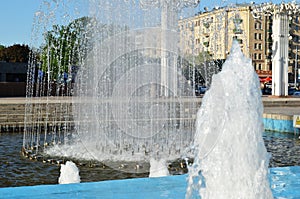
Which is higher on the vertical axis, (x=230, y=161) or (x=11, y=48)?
(x=11, y=48)

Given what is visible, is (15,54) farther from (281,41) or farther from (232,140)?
(232,140)

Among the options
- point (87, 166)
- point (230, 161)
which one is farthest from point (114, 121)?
point (230, 161)

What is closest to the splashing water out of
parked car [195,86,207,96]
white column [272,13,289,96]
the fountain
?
the fountain

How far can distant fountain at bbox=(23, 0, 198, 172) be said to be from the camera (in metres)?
11.3

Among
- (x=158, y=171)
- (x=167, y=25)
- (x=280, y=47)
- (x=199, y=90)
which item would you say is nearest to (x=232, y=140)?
(x=158, y=171)

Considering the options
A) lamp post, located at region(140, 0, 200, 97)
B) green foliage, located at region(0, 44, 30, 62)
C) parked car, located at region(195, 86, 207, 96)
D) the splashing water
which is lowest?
the splashing water

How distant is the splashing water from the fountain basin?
1.03m

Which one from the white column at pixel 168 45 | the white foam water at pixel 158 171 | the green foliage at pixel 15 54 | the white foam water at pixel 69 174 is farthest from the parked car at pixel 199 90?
the green foliage at pixel 15 54

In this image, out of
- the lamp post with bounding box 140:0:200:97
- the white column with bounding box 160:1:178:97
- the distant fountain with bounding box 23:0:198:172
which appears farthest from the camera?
the white column with bounding box 160:1:178:97

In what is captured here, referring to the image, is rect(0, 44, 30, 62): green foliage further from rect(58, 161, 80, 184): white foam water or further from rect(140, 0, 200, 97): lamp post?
rect(58, 161, 80, 184): white foam water

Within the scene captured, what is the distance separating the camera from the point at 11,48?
5688 cm

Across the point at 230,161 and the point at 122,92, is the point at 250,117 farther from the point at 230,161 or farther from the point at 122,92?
the point at 122,92

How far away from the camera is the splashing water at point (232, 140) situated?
455 cm

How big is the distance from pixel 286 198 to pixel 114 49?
31.6 ft
